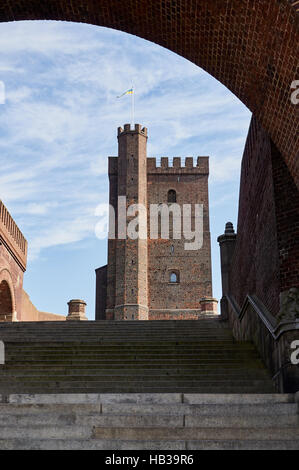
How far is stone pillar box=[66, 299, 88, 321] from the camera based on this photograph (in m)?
23.8

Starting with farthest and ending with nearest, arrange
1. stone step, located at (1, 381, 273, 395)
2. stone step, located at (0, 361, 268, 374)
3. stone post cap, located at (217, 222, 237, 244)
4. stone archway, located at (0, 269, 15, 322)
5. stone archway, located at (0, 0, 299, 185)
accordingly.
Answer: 1. stone archway, located at (0, 269, 15, 322)
2. stone post cap, located at (217, 222, 237, 244)
3. stone step, located at (0, 361, 268, 374)
4. stone step, located at (1, 381, 273, 395)
5. stone archway, located at (0, 0, 299, 185)

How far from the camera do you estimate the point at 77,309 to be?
24.1m

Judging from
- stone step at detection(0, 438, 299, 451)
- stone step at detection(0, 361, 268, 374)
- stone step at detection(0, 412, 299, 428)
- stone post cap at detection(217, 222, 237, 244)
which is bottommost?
stone step at detection(0, 438, 299, 451)

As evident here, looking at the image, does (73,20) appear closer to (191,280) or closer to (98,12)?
(98,12)

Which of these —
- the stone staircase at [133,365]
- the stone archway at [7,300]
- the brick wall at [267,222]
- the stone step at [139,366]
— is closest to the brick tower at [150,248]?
the stone archway at [7,300]

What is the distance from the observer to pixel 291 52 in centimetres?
727

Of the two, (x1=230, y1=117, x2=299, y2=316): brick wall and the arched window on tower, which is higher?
the arched window on tower

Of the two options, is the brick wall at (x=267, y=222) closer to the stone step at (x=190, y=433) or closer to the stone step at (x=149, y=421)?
the stone step at (x=149, y=421)

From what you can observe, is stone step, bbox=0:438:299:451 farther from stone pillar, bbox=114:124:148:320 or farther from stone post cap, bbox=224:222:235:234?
stone pillar, bbox=114:124:148:320

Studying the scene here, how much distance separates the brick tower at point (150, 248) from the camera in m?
43.6

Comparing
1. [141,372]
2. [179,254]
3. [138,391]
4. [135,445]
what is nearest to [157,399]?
[135,445]

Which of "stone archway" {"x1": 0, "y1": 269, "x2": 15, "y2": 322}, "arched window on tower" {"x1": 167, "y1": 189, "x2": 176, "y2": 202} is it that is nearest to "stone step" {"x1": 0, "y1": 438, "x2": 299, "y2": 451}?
"stone archway" {"x1": 0, "y1": 269, "x2": 15, "y2": 322}

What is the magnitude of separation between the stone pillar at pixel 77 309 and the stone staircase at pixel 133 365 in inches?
445
